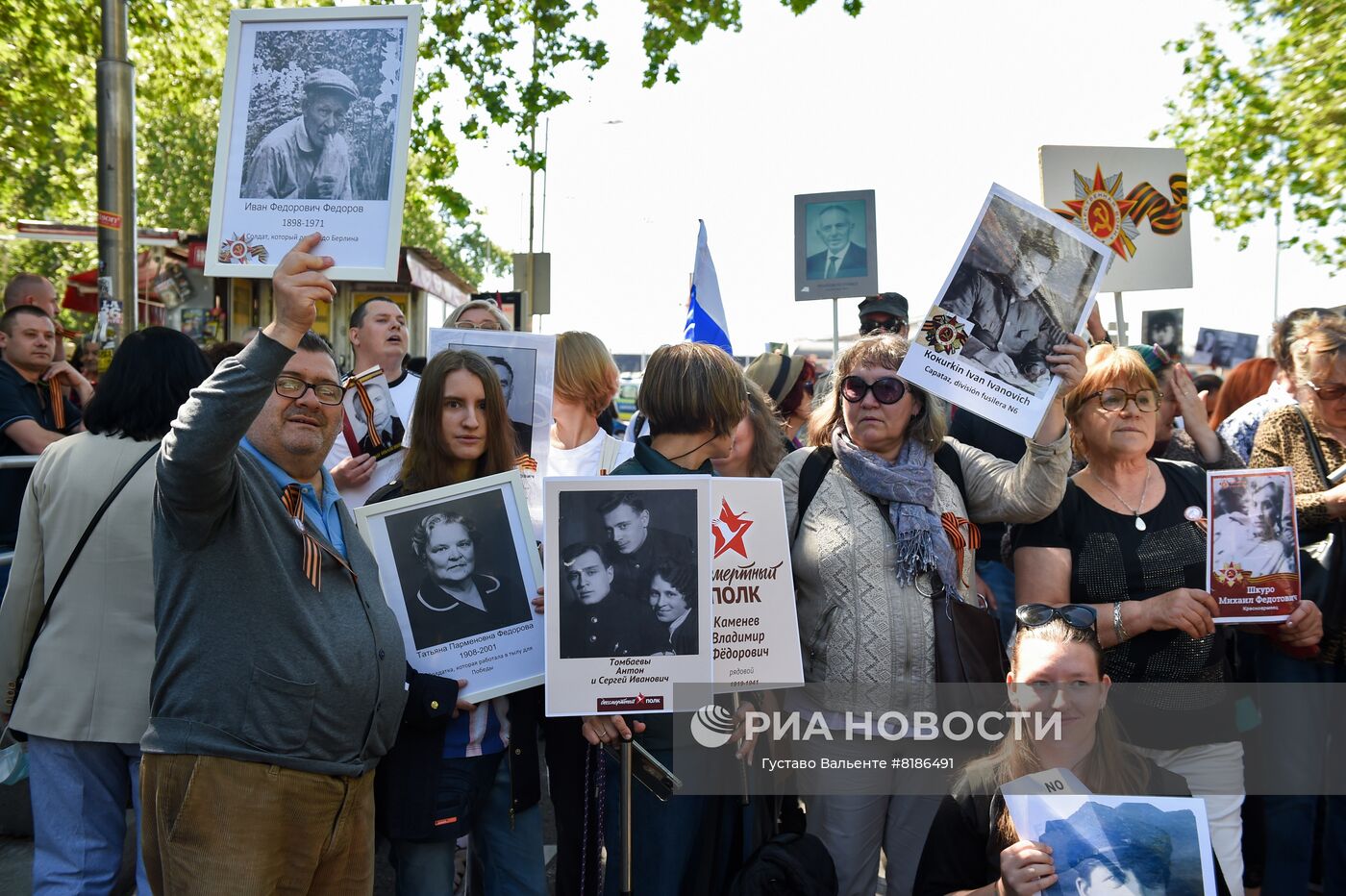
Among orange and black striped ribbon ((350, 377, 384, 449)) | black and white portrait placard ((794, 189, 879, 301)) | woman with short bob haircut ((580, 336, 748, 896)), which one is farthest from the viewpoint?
black and white portrait placard ((794, 189, 879, 301))

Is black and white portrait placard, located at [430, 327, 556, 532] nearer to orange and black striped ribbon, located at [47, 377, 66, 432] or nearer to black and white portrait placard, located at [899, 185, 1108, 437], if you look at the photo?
black and white portrait placard, located at [899, 185, 1108, 437]

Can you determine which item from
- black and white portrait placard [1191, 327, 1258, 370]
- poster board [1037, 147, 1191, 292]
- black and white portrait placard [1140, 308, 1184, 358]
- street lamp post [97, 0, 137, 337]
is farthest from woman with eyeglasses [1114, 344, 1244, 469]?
black and white portrait placard [1191, 327, 1258, 370]

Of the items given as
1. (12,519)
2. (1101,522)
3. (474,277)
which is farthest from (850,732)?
(474,277)

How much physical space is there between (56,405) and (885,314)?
4.40 m

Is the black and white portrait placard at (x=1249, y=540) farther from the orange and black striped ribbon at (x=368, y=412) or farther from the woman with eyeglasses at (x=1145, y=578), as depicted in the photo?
the orange and black striped ribbon at (x=368, y=412)

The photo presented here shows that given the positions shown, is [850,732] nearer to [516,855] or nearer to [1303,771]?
[516,855]

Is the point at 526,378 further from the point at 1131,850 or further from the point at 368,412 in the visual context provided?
the point at 1131,850

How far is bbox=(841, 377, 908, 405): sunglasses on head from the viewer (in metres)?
3.66

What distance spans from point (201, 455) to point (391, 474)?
1.92 metres

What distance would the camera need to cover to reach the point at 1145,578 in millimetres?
3740

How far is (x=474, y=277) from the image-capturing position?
9556cm

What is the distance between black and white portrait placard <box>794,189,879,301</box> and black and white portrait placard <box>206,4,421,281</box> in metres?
4.63

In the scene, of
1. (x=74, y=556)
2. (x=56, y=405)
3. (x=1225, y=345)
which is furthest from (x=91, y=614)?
(x=1225, y=345)

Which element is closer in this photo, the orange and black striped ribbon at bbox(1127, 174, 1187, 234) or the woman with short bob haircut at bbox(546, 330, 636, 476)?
the woman with short bob haircut at bbox(546, 330, 636, 476)
